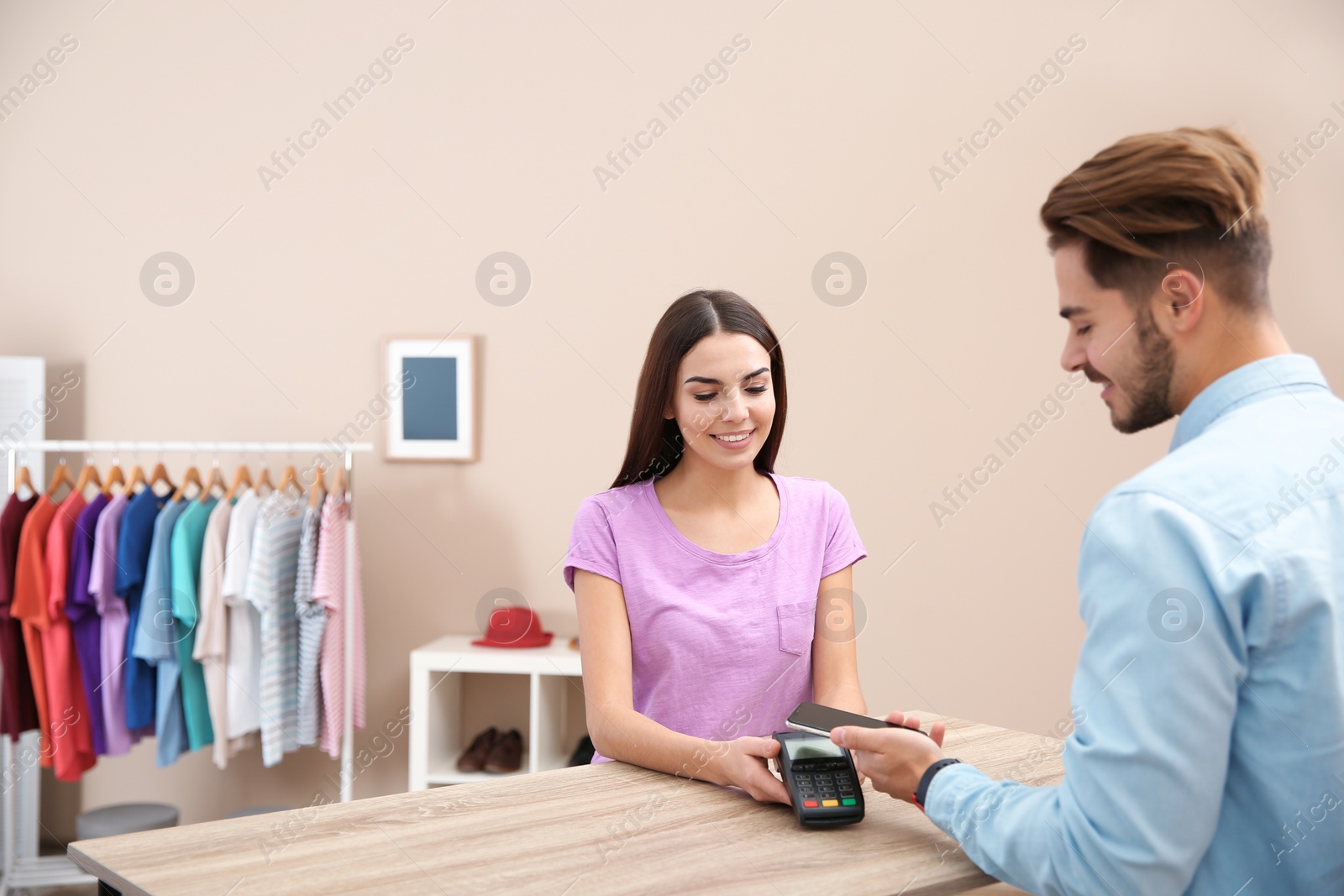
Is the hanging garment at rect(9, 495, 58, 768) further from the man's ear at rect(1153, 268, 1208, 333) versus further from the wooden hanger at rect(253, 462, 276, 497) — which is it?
the man's ear at rect(1153, 268, 1208, 333)

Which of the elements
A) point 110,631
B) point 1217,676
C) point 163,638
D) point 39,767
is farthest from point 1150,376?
point 39,767

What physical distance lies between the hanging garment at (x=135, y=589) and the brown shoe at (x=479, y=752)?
974mm

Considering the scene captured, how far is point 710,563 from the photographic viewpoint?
1.72 m

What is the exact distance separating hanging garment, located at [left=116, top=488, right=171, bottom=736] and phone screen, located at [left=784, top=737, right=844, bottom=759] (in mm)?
2493

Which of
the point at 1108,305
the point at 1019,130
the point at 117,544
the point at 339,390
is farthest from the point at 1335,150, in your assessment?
the point at 117,544

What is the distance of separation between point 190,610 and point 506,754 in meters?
1.08

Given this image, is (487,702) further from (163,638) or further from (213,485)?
(213,485)

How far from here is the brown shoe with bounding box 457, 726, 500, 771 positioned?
3240 millimetres

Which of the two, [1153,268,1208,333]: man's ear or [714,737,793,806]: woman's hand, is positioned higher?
[1153,268,1208,333]: man's ear

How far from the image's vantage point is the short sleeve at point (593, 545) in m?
1.67

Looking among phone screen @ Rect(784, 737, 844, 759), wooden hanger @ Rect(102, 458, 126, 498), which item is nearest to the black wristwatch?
phone screen @ Rect(784, 737, 844, 759)

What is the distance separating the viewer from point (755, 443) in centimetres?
178

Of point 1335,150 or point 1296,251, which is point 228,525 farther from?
point 1335,150

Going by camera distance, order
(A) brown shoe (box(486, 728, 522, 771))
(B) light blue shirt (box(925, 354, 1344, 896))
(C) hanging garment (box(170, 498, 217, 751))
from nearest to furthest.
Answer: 1. (B) light blue shirt (box(925, 354, 1344, 896))
2. (C) hanging garment (box(170, 498, 217, 751))
3. (A) brown shoe (box(486, 728, 522, 771))
